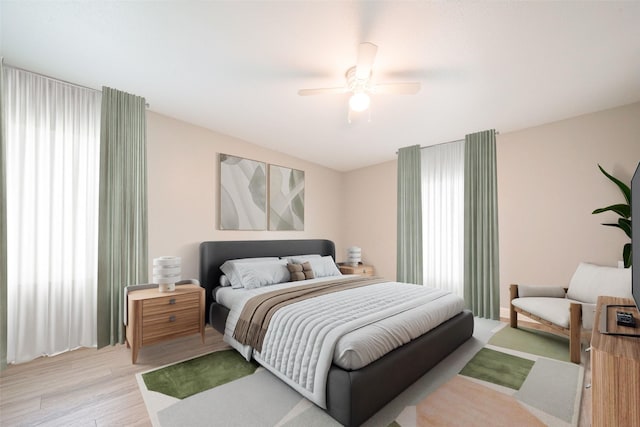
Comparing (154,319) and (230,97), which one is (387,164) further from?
(154,319)

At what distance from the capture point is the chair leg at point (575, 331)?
247 centimetres

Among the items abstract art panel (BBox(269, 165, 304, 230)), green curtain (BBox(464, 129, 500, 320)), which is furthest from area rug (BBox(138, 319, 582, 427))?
abstract art panel (BBox(269, 165, 304, 230))

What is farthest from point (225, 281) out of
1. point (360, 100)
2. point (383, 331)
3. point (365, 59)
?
point (365, 59)

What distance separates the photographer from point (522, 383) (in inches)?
84.6

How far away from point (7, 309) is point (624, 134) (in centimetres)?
638

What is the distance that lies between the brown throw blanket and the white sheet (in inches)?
5.0

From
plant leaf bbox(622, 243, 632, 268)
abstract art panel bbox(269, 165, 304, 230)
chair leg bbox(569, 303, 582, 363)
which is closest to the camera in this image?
chair leg bbox(569, 303, 582, 363)

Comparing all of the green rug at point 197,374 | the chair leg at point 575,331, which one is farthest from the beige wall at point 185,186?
the chair leg at point 575,331

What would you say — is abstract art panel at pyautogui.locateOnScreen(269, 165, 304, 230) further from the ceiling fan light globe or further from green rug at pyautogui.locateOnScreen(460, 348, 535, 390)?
green rug at pyautogui.locateOnScreen(460, 348, 535, 390)

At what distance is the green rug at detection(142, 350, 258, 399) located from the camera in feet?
6.77

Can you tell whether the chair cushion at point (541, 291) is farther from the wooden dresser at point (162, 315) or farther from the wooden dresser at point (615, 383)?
the wooden dresser at point (162, 315)

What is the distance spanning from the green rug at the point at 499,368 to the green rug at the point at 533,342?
29cm

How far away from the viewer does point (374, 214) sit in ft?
17.7

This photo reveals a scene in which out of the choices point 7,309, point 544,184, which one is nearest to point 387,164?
point 544,184
